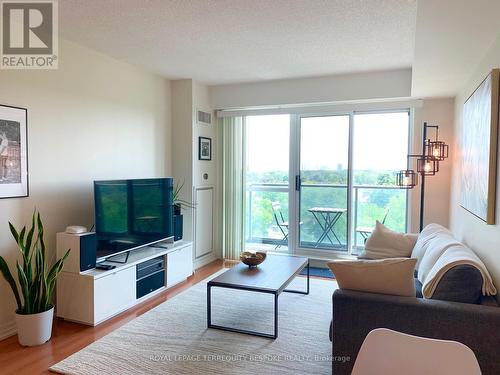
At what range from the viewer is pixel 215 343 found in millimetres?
2758

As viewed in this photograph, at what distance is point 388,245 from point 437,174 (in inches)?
53.0

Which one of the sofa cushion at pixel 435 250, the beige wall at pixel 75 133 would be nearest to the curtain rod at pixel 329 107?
the beige wall at pixel 75 133

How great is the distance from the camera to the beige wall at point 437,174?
169 inches

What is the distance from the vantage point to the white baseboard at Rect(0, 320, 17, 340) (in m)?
2.82

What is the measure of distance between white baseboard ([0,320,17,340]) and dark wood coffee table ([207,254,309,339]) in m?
1.56

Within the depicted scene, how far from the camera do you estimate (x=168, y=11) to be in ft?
8.61

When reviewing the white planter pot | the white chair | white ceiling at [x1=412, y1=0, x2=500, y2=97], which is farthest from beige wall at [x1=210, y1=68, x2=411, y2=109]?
the white chair

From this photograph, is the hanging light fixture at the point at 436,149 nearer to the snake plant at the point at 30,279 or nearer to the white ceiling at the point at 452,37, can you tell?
the white ceiling at the point at 452,37

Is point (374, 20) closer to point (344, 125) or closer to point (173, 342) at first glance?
point (344, 125)

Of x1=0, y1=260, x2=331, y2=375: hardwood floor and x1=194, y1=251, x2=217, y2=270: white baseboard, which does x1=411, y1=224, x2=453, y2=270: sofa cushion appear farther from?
x1=194, y1=251, x2=217, y2=270: white baseboard

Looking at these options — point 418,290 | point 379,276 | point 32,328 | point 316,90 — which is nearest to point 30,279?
point 32,328

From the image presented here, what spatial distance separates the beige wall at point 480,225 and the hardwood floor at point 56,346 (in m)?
2.84

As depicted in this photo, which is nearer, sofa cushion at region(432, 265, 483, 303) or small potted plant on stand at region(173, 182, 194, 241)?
sofa cushion at region(432, 265, 483, 303)

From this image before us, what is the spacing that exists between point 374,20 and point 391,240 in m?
2.07
